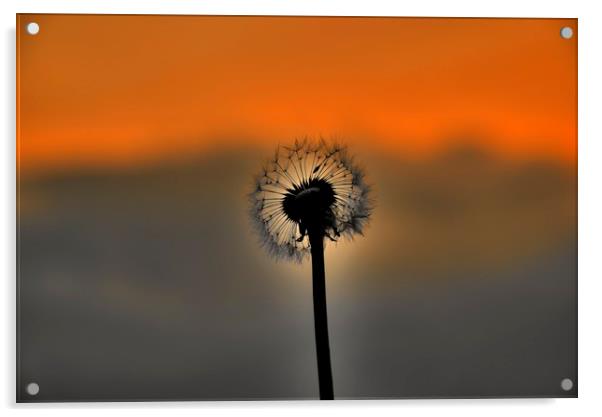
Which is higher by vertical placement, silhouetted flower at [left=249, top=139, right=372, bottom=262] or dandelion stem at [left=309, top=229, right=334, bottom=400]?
silhouetted flower at [left=249, top=139, right=372, bottom=262]

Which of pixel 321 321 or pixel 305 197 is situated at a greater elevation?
pixel 305 197

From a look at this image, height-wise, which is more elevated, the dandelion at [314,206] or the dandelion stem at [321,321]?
the dandelion at [314,206]

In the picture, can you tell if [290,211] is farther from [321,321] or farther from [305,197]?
[321,321]

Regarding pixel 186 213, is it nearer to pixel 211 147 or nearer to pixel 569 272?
pixel 211 147

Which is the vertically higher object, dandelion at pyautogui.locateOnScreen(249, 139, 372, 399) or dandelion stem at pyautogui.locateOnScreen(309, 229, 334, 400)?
dandelion at pyautogui.locateOnScreen(249, 139, 372, 399)

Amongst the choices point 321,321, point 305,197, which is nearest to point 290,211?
point 305,197
